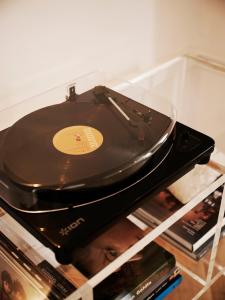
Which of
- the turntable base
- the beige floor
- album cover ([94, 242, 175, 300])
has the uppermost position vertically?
the turntable base

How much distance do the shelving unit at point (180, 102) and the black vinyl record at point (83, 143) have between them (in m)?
0.10

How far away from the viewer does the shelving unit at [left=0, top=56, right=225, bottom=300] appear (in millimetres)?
787

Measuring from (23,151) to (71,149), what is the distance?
8cm

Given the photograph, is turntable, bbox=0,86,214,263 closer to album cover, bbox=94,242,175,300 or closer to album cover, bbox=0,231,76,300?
album cover, bbox=0,231,76,300

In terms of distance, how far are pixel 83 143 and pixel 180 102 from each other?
73 cm

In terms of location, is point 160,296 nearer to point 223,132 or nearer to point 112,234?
point 112,234

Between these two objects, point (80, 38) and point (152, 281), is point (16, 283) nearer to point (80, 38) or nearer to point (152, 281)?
point (152, 281)

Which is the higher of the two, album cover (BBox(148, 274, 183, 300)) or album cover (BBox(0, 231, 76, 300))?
album cover (BBox(0, 231, 76, 300))

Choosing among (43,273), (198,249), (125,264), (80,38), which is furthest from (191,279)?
(80,38)

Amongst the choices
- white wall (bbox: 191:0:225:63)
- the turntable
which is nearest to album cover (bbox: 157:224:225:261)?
the turntable

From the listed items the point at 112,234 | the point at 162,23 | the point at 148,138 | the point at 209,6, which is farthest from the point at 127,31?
the point at 112,234

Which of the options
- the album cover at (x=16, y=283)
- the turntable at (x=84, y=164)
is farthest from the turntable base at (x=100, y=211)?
the album cover at (x=16, y=283)

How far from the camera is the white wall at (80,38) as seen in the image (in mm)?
968

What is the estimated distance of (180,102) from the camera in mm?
1448
